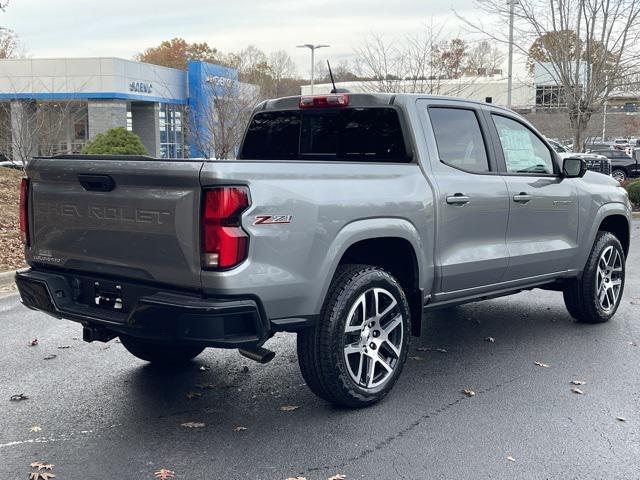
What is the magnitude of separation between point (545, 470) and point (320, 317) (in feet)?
4.86

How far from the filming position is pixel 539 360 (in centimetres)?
592

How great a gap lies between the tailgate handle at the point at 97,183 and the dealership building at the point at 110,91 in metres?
25.2

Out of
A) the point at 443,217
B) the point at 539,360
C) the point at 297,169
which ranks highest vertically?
the point at 297,169

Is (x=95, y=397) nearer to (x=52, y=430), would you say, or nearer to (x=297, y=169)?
(x=52, y=430)

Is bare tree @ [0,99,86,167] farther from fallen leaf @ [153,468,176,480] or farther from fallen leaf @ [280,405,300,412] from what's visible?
fallen leaf @ [153,468,176,480]

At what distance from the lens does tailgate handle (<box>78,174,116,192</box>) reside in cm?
424

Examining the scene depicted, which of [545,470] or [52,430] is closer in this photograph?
[545,470]

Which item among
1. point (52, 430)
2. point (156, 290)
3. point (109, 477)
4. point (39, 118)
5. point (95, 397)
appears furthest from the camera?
point (39, 118)

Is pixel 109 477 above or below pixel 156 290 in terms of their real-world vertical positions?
below

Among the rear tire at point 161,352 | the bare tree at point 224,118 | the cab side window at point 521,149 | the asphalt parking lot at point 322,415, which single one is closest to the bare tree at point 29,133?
the bare tree at point 224,118

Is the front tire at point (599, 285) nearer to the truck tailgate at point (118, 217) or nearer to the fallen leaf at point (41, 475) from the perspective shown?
the truck tailgate at point (118, 217)

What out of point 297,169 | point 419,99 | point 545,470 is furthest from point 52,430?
point 419,99

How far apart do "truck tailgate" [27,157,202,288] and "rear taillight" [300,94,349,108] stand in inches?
71.1

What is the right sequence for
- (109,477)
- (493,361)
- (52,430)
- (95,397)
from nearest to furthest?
(109,477) → (52,430) → (95,397) → (493,361)
